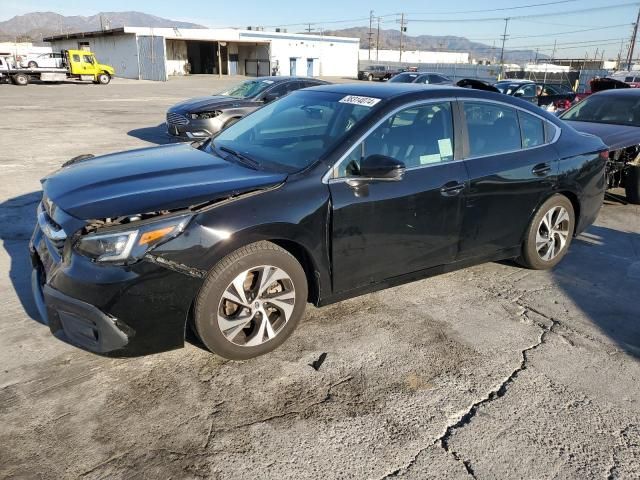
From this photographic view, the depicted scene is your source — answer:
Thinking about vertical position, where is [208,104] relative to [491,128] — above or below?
below

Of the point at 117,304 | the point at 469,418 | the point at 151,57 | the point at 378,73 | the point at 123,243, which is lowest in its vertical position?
the point at 469,418

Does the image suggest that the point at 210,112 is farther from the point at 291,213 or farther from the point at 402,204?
the point at 291,213

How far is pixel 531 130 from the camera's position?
4.41 m

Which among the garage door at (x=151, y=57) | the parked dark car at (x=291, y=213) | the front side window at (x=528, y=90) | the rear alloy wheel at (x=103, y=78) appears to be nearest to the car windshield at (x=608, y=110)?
the parked dark car at (x=291, y=213)

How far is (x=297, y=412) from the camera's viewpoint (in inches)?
109

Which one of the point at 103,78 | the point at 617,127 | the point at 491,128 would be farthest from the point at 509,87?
the point at 103,78

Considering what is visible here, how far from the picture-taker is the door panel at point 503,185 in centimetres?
395

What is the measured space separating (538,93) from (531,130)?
44.2 feet

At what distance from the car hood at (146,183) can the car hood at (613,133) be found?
5.54m

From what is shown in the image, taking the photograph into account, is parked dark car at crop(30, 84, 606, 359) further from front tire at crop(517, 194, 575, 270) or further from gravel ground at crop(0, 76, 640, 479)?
gravel ground at crop(0, 76, 640, 479)

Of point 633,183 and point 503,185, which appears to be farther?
point 633,183

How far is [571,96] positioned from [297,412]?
16.8 meters

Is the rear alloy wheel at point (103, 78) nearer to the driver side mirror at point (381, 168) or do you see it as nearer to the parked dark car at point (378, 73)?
the parked dark car at point (378, 73)

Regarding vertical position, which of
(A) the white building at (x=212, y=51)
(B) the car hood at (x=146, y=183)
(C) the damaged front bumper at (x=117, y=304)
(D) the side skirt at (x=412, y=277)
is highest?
(A) the white building at (x=212, y=51)
